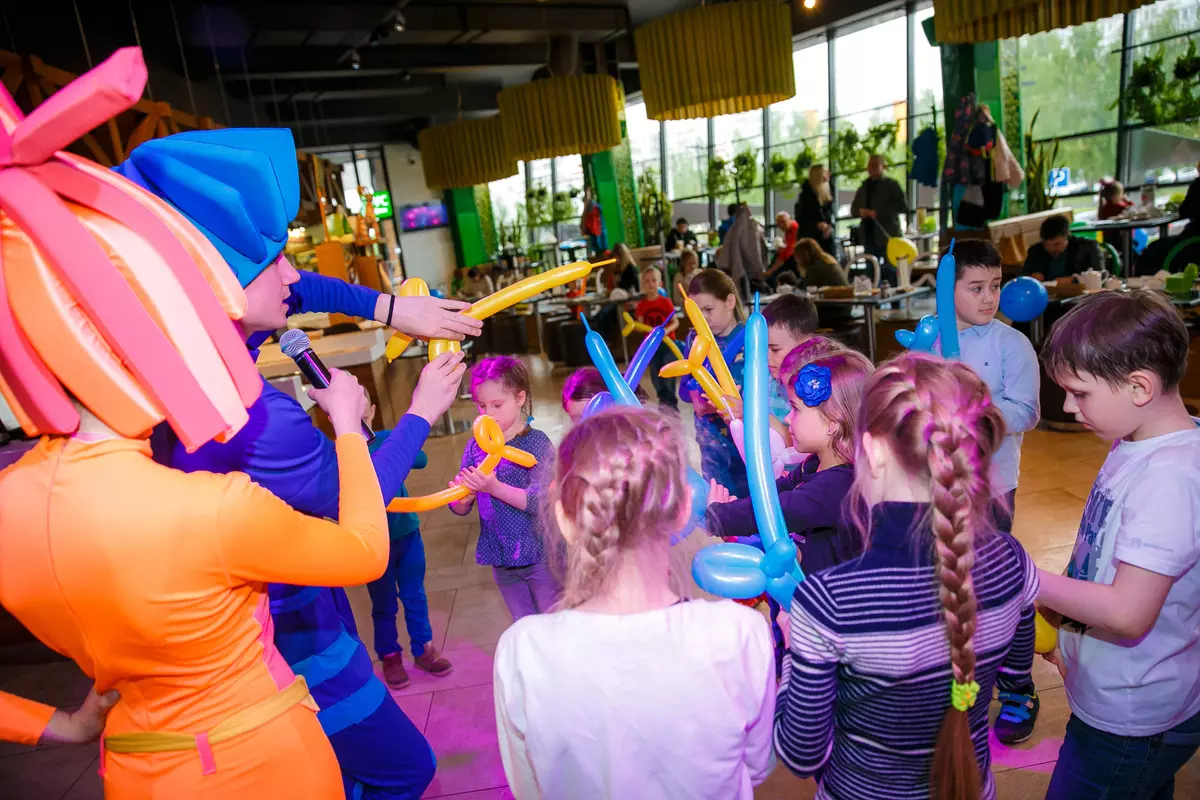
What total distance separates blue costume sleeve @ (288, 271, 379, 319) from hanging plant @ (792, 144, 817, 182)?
8.69 metres

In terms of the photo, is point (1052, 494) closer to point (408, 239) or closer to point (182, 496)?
point (182, 496)

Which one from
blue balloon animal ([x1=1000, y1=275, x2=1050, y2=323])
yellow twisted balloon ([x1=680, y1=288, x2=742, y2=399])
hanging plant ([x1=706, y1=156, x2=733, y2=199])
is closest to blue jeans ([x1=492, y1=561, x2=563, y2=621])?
yellow twisted balloon ([x1=680, y1=288, x2=742, y2=399])

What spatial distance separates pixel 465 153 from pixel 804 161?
19.9ft

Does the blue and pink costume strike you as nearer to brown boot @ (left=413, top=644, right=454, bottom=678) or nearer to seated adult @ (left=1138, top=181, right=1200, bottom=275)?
brown boot @ (left=413, top=644, right=454, bottom=678)

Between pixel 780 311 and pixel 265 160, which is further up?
pixel 265 160

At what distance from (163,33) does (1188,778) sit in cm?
820

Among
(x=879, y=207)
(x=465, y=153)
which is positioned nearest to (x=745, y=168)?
(x=879, y=207)

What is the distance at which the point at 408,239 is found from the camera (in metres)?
17.2

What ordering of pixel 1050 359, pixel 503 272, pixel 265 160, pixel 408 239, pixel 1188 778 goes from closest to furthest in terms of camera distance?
1. pixel 265 160
2. pixel 1050 359
3. pixel 1188 778
4. pixel 503 272
5. pixel 408 239

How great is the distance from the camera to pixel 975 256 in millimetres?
2184

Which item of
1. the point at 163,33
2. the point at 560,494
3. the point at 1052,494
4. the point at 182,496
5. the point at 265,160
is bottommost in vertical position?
the point at 1052,494

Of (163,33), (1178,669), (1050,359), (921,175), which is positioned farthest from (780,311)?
(163,33)

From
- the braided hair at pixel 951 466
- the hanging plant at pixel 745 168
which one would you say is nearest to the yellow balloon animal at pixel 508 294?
the braided hair at pixel 951 466

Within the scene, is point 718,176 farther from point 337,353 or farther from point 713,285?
point 713,285
